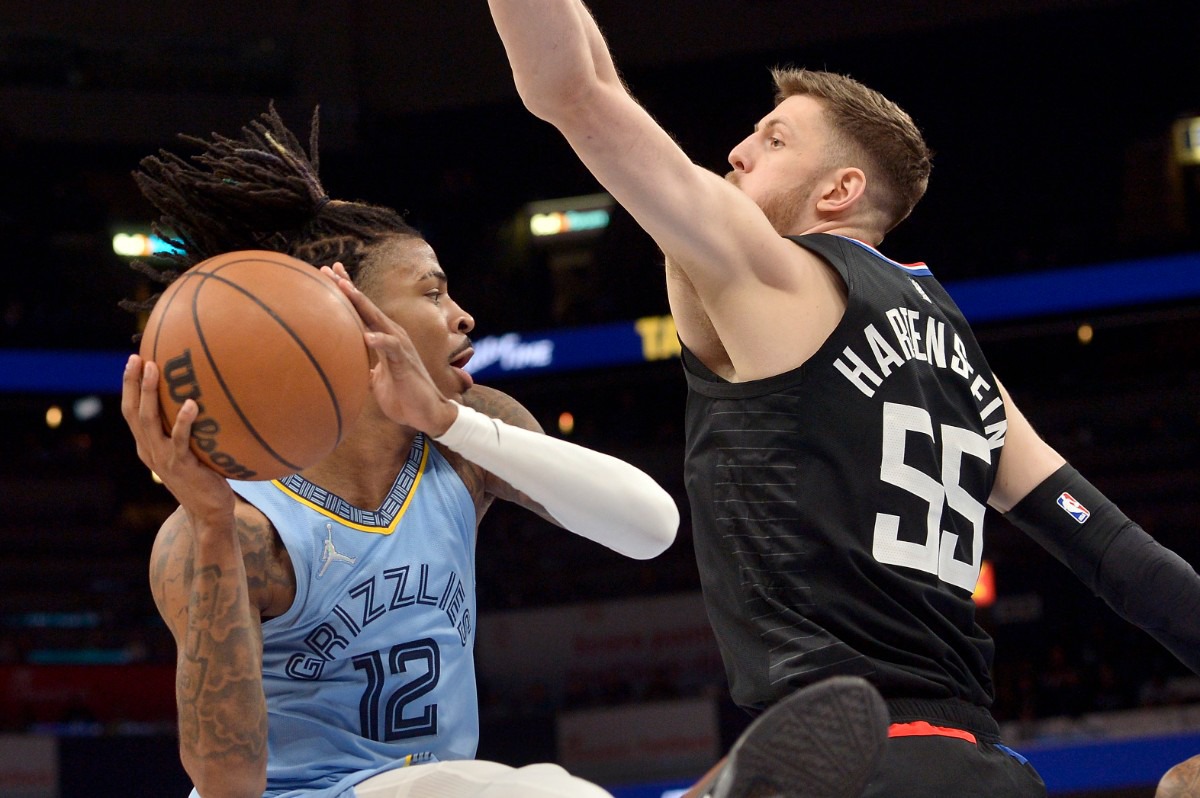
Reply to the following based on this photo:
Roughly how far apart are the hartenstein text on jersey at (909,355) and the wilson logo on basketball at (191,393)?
1060mm

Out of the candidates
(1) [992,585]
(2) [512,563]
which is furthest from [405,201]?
(1) [992,585]

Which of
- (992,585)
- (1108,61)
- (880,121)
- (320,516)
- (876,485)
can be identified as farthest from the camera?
(1108,61)

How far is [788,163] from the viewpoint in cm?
258

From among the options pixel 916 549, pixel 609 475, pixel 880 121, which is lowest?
pixel 916 549

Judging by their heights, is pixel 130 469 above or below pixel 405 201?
below

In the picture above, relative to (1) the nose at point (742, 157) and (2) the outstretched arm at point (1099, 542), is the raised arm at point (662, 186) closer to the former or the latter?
(1) the nose at point (742, 157)

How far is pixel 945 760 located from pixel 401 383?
3.50 feet

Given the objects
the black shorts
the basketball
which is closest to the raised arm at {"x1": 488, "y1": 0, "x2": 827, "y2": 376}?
the basketball

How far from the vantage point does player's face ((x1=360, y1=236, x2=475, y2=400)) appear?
2428mm

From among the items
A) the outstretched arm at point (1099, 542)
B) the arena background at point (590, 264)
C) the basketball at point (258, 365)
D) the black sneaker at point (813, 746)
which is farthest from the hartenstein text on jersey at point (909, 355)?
the arena background at point (590, 264)

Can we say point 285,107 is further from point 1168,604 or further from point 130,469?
point 1168,604

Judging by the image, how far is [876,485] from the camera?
219cm

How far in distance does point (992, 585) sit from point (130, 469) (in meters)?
8.76

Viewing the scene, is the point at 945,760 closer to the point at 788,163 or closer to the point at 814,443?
the point at 814,443
